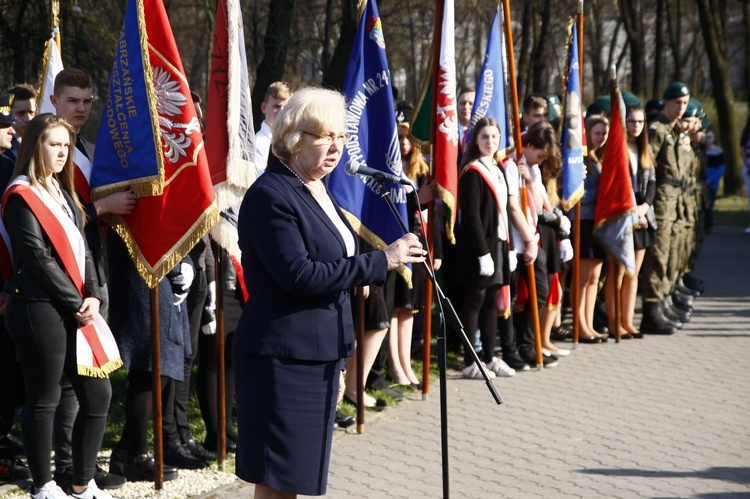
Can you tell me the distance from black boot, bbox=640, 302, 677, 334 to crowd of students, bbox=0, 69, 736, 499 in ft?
0.06

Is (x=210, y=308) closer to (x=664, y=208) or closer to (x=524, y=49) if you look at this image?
(x=664, y=208)

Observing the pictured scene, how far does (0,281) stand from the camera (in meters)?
5.57

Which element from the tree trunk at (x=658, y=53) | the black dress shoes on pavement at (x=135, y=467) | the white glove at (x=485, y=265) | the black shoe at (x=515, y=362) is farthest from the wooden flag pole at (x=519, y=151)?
the tree trunk at (x=658, y=53)

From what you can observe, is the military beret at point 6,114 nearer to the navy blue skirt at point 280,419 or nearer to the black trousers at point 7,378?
the black trousers at point 7,378

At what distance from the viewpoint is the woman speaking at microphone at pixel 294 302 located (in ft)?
12.1

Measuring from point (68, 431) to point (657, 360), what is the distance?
552cm

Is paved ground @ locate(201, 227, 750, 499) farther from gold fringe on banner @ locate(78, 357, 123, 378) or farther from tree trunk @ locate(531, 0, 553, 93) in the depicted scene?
tree trunk @ locate(531, 0, 553, 93)

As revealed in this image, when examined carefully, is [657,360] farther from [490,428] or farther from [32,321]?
[32,321]

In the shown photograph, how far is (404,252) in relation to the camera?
377 cm

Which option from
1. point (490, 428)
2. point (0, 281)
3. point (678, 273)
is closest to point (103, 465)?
point (0, 281)

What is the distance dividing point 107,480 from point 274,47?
393 inches

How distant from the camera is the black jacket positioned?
466 centimetres

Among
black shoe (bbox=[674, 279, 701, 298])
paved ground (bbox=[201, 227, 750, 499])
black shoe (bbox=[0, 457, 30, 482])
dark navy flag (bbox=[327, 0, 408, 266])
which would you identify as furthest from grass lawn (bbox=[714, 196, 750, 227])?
black shoe (bbox=[0, 457, 30, 482])

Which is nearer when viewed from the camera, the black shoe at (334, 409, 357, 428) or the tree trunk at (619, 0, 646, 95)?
the black shoe at (334, 409, 357, 428)
